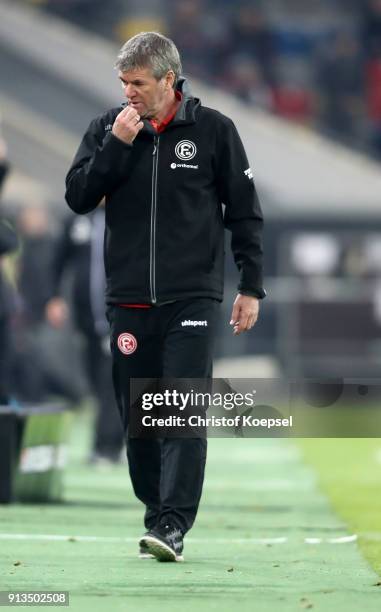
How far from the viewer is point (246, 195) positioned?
641 centimetres

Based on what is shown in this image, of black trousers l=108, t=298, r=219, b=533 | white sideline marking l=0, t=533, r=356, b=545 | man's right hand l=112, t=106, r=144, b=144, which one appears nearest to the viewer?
man's right hand l=112, t=106, r=144, b=144

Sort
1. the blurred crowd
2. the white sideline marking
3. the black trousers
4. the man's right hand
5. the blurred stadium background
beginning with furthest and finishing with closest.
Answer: the blurred crowd
the blurred stadium background
the white sideline marking
the black trousers
the man's right hand

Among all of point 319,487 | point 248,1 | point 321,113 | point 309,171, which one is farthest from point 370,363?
point 319,487

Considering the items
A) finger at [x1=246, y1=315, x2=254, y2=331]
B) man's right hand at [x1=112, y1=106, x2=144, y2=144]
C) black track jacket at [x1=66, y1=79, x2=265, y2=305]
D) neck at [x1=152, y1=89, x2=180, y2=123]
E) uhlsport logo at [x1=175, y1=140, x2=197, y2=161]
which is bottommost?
finger at [x1=246, y1=315, x2=254, y2=331]

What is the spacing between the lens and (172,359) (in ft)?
20.7

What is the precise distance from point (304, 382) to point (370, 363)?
46.2ft

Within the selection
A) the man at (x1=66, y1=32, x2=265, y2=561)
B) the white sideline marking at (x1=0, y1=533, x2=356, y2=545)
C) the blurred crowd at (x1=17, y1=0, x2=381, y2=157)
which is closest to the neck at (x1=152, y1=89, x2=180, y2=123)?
the man at (x1=66, y1=32, x2=265, y2=561)

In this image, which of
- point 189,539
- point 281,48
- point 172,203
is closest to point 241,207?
point 172,203

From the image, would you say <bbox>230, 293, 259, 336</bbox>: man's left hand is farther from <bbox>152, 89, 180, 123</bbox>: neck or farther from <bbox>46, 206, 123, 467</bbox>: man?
<bbox>46, 206, 123, 467</bbox>: man

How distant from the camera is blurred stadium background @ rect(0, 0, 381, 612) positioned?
1884 centimetres

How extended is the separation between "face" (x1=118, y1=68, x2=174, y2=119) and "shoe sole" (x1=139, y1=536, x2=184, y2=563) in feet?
5.01

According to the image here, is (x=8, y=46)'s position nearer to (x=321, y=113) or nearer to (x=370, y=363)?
(x=321, y=113)

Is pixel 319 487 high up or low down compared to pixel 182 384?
down

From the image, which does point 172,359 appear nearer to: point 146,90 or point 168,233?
point 168,233
